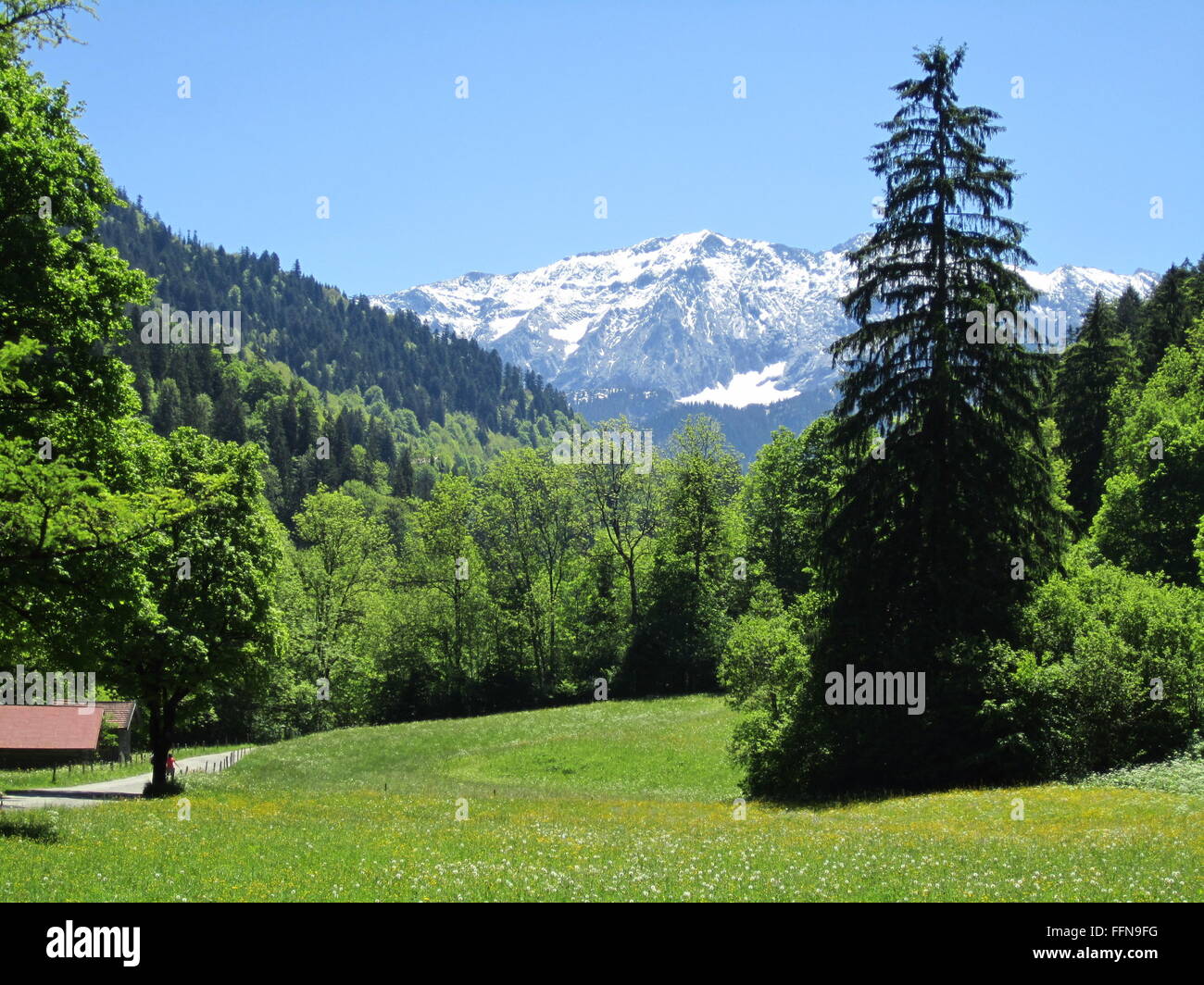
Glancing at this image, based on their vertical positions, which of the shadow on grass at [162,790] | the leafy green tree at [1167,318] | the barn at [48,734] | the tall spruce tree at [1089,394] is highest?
the leafy green tree at [1167,318]

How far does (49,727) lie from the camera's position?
180 feet

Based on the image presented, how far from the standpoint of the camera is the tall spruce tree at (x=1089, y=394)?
62.8 metres

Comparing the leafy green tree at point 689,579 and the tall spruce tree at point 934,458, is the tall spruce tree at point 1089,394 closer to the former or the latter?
the leafy green tree at point 689,579

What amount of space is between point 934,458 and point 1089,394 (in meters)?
45.6

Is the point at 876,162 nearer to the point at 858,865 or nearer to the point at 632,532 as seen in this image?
the point at 858,865

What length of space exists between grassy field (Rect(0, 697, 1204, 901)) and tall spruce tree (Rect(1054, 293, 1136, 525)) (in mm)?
45291

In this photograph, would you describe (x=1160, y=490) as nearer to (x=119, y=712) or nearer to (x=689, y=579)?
(x=689, y=579)

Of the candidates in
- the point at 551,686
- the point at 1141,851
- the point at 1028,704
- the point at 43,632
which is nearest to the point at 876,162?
the point at 1028,704

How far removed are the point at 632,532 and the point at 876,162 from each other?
42.8m

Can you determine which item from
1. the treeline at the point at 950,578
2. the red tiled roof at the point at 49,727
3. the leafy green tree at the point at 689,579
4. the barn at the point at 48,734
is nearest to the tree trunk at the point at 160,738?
the treeline at the point at 950,578

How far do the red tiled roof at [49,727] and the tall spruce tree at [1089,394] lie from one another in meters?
65.7

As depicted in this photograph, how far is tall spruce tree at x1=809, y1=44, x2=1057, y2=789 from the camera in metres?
26.1

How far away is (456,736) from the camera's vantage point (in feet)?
165

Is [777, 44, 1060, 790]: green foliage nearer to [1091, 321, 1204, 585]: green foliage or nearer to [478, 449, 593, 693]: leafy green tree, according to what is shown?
[1091, 321, 1204, 585]: green foliage
